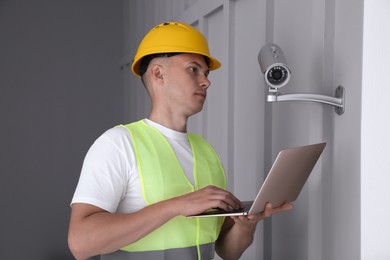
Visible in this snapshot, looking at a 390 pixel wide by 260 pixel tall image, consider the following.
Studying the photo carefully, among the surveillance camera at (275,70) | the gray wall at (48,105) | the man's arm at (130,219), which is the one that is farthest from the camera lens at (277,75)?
the gray wall at (48,105)

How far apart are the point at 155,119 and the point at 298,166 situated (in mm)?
469

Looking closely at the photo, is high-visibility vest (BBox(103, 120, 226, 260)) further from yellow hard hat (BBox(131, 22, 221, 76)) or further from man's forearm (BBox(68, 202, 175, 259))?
yellow hard hat (BBox(131, 22, 221, 76))

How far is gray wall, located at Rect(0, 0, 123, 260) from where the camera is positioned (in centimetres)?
466

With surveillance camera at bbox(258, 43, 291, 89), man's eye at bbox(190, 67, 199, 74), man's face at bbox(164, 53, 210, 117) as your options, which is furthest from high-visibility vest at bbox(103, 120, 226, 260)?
surveillance camera at bbox(258, 43, 291, 89)

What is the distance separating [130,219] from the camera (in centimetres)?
118

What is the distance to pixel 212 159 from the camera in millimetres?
1532

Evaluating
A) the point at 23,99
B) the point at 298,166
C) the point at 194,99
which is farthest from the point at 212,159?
the point at 23,99

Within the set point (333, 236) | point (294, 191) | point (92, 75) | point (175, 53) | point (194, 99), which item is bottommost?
point (333, 236)

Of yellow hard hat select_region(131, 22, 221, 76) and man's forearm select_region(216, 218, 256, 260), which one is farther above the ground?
yellow hard hat select_region(131, 22, 221, 76)

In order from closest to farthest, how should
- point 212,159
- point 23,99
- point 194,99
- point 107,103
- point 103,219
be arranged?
point 103,219 → point 194,99 → point 212,159 → point 23,99 → point 107,103

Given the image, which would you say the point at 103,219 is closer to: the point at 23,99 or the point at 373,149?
the point at 373,149

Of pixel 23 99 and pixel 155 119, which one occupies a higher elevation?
pixel 23 99

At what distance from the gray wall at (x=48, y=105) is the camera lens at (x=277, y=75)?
3.82 m

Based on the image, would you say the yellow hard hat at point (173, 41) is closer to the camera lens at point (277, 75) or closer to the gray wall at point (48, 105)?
the camera lens at point (277, 75)
